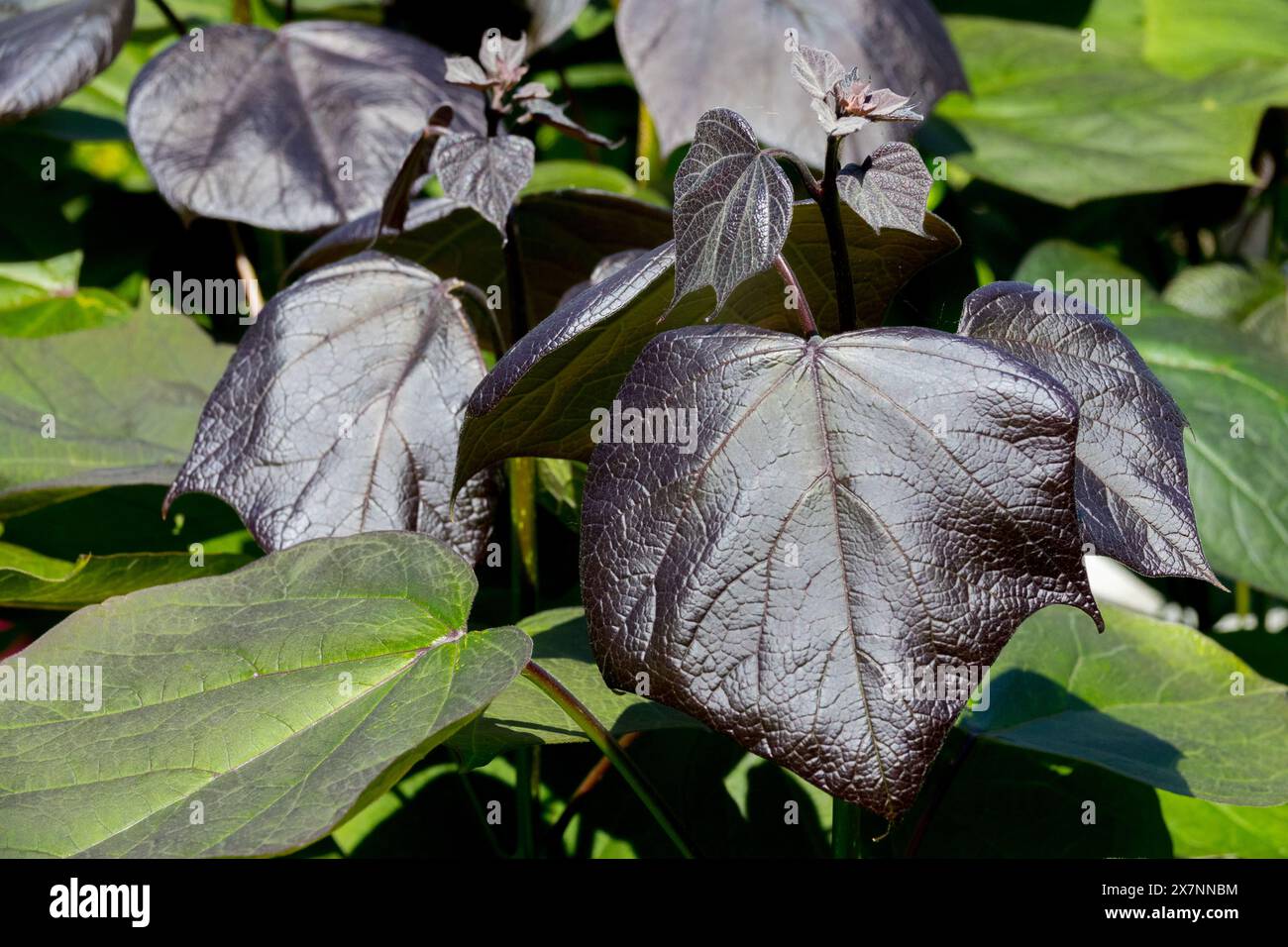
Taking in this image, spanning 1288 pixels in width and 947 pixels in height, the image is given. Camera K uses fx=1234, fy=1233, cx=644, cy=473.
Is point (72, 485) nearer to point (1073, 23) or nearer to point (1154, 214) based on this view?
point (1154, 214)

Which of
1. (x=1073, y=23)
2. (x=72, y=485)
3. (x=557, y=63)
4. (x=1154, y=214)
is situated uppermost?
(x=1073, y=23)

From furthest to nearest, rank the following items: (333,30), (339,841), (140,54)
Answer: (140,54)
(333,30)
(339,841)

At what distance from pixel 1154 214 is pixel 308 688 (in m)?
1.21

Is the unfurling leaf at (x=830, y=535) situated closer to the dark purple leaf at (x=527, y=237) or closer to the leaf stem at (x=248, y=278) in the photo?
the dark purple leaf at (x=527, y=237)

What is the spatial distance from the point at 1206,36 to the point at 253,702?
1348 millimetres

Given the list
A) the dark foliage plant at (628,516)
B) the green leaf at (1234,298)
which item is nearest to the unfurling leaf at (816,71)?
the dark foliage plant at (628,516)

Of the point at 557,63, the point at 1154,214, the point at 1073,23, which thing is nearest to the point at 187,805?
the point at 557,63

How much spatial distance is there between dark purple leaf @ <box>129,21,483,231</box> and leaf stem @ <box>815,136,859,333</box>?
433 mm

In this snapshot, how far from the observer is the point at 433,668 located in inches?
22.6

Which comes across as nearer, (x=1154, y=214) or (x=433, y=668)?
(x=433, y=668)

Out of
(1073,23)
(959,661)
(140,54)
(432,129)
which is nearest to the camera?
(959,661)

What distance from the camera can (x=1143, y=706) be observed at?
2.74 feet

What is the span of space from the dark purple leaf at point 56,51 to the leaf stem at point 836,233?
26.8 inches

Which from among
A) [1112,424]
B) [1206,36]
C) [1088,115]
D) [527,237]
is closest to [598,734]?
[1112,424]
